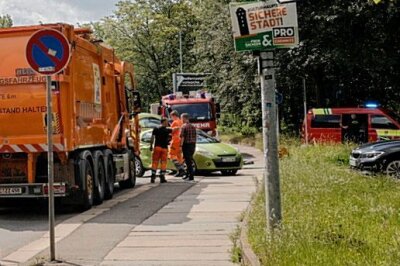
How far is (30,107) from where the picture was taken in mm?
12328

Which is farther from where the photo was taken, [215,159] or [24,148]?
[215,159]

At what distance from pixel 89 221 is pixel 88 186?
1.72m

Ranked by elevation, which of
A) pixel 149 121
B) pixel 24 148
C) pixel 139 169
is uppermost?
pixel 149 121

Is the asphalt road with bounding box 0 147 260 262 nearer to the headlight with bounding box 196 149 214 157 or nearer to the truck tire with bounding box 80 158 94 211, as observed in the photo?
the truck tire with bounding box 80 158 94 211

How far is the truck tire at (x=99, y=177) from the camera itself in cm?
1387

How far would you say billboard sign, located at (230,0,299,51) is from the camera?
7.71 m

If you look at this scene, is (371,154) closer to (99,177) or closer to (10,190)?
(99,177)

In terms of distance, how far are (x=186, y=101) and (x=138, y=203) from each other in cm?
1586

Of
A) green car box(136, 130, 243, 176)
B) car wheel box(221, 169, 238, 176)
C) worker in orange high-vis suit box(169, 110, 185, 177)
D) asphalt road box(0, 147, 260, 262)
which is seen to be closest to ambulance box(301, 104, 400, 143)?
car wheel box(221, 169, 238, 176)

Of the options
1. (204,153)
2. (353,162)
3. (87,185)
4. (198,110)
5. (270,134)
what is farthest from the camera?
(198,110)

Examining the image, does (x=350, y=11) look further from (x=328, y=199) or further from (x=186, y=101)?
(x=328, y=199)

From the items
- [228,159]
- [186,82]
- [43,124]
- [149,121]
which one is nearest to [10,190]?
[43,124]

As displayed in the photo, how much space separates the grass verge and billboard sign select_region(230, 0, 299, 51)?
6.88ft

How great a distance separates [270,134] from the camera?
7.95m
